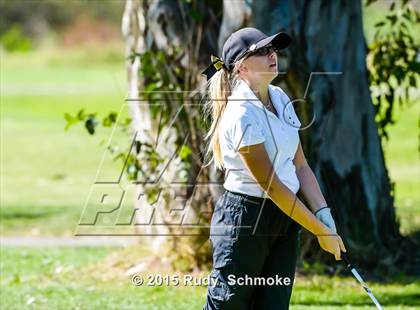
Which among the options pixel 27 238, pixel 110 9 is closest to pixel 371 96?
pixel 27 238

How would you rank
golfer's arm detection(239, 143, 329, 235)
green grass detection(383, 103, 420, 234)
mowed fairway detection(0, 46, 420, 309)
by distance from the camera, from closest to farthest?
golfer's arm detection(239, 143, 329, 235) < mowed fairway detection(0, 46, 420, 309) < green grass detection(383, 103, 420, 234)

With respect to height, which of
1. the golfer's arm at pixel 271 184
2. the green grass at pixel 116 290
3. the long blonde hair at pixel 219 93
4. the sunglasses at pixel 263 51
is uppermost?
the sunglasses at pixel 263 51

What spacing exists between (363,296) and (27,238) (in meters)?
5.37

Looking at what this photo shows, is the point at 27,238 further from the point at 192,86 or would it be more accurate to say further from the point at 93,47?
the point at 93,47

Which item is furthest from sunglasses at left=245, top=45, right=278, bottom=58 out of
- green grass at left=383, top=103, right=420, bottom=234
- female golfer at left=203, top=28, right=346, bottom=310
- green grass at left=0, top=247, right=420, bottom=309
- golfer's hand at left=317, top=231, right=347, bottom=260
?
green grass at left=383, top=103, right=420, bottom=234

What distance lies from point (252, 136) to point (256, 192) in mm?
291

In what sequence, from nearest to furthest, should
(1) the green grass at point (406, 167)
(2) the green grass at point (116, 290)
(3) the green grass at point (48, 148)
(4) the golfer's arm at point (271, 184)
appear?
(4) the golfer's arm at point (271, 184) < (2) the green grass at point (116, 290) < (1) the green grass at point (406, 167) < (3) the green grass at point (48, 148)

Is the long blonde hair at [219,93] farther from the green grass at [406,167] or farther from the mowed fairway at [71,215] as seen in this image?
the green grass at [406,167]

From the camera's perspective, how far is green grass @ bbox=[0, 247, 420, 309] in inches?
341

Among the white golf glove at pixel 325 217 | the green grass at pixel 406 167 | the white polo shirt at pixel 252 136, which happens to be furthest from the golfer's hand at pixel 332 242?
the green grass at pixel 406 167

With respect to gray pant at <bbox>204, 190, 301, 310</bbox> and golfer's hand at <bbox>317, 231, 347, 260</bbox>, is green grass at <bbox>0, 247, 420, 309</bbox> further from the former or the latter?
golfer's hand at <bbox>317, 231, 347, 260</bbox>

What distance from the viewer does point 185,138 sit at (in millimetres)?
9977

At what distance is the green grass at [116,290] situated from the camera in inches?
341

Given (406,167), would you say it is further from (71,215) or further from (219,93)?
(219,93)
